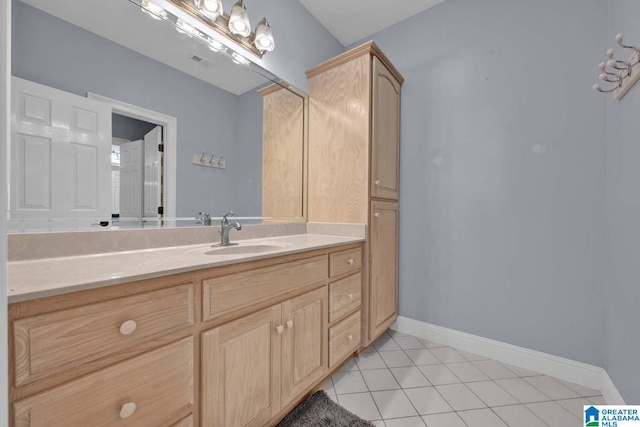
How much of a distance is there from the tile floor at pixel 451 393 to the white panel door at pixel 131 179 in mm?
1339

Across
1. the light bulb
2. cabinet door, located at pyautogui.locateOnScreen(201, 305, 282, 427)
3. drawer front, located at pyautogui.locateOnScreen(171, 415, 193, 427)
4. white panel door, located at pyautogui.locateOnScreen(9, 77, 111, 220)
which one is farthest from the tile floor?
the light bulb

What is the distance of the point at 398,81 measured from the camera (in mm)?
2066

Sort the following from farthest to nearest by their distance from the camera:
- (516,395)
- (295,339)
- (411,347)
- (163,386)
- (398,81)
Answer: (398,81)
(411,347)
(516,395)
(295,339)
(163,386)

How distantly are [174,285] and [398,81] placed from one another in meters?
2.10

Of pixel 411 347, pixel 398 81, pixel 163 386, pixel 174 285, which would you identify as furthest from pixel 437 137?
pixel 163 386

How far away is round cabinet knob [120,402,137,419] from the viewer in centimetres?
65

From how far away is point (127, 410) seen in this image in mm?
660

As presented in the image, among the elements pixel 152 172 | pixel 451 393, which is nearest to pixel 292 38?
pixel 152 172

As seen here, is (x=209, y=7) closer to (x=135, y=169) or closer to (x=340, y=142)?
(x=135, y=169)

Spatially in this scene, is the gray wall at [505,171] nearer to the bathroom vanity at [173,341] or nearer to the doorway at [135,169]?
the bathroom vanity at [173,341]

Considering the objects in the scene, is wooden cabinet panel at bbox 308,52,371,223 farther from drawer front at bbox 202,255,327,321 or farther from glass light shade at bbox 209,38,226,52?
glass light shade at bbox 209,38,226,52

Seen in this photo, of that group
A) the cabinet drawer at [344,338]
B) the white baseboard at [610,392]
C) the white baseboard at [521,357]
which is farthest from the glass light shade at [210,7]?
the white baseboard at [610,392]

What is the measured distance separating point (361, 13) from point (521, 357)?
2.73 metres

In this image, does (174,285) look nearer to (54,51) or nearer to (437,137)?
(54,51)
